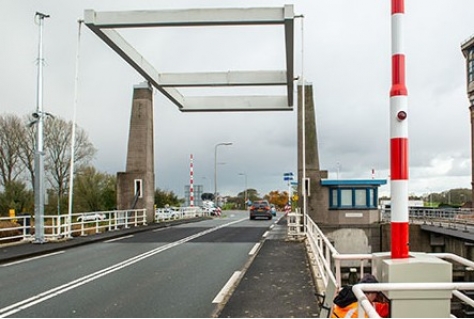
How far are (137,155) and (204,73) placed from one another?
20.1 ft

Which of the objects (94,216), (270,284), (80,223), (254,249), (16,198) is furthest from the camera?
(16,198)

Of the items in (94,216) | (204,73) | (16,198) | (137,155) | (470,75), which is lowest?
(94,216)

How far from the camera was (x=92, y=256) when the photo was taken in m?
13.6

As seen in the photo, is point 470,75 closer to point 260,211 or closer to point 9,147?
point 260,211

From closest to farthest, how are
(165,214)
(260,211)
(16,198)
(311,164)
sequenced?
(311,164) → (165,214) → (16,198) → (260,211)

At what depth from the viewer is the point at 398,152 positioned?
4203 millimetres

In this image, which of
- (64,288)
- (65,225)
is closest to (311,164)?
(65,225)

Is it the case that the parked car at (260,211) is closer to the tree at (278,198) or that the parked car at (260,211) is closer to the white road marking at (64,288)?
the white road marking at (64,288)

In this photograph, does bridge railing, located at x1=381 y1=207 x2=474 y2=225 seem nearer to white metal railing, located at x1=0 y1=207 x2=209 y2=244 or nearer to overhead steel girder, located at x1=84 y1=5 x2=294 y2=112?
overhead steel girder, located at x1=84 y1=5 x2=294 y2=112

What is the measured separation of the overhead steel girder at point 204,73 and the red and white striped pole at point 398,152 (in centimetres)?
1210

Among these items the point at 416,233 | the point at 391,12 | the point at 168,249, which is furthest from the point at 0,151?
the point at 391,12

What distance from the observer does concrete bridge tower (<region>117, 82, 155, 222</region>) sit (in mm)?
26031

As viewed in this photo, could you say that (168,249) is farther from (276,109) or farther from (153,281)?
(276,109)

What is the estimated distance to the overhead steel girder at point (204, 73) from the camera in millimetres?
16156
